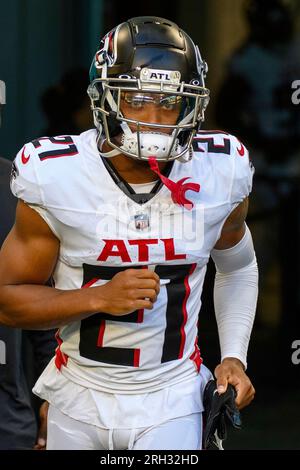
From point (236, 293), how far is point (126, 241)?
540 millimetres

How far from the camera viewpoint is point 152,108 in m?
3.52

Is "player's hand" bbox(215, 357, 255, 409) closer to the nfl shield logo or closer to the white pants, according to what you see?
the white pants

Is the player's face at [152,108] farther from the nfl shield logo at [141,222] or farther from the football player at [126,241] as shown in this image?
the nfl shield logo at [141,222]

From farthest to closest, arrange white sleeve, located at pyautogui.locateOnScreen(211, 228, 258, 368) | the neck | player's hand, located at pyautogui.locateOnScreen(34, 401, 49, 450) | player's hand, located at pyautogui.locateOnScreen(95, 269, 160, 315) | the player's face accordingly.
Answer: player's hand, located at pyautogui.locateOnScreen(34, 401, 49, 450)
white sleeve, located at pyautogui.locateOnScreen(211, 228, 258, 368)
the neck
the player's face
player's hand, located at pyautogui.locateOnScreen(95, 269, 160, 315)

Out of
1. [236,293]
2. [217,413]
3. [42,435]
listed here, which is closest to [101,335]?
[217,413]

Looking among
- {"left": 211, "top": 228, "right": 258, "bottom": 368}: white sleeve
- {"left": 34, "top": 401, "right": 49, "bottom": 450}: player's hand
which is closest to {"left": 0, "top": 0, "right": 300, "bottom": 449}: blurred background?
{"left": 34, "top": 401, "right": 49, "bottom": 450}: player's hand

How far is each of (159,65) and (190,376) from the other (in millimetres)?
885

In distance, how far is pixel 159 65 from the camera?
3557 mm

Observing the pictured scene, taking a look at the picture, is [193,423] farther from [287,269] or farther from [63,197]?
[287,269]

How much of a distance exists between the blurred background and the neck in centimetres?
255

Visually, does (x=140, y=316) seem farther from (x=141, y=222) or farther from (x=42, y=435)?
(x=42, y=435)

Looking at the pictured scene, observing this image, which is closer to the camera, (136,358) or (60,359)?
(136,358)

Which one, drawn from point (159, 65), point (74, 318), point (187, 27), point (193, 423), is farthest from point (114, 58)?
point (187, 27)

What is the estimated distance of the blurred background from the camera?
20.3 feet
